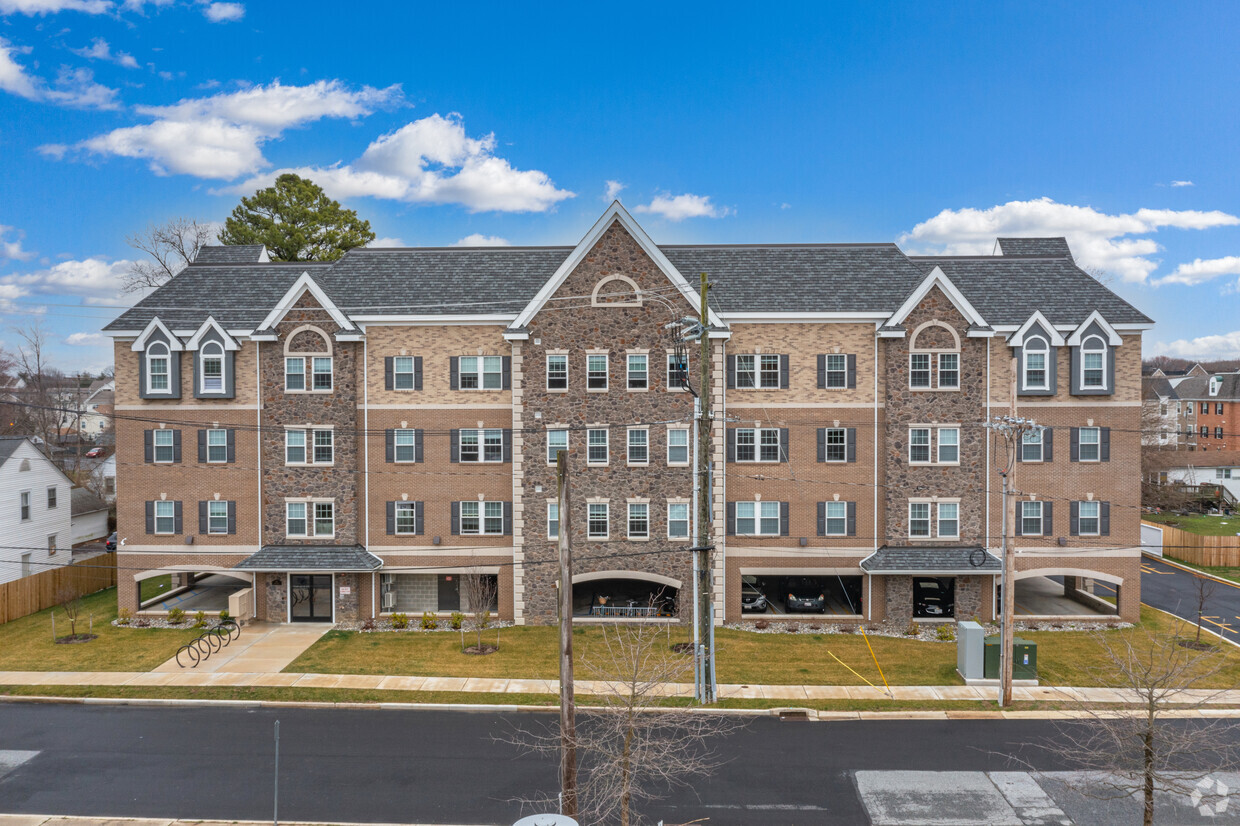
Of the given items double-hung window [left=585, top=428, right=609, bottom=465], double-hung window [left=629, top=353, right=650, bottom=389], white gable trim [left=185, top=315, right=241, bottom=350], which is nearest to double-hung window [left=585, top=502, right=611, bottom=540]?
double-hung window [left=585, top=428, right=609, bottom=465]

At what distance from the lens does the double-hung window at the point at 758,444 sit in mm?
29969

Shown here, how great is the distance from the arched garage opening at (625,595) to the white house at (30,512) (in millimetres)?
25174

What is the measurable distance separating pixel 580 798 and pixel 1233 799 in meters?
14.6

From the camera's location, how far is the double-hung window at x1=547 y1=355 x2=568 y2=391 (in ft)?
97.0

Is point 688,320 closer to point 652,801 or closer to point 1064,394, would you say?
point 652,801

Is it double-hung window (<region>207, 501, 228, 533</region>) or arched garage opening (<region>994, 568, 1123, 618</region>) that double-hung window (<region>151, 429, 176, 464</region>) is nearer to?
double-hung window (<region>207, 501, 228, 533</region>)

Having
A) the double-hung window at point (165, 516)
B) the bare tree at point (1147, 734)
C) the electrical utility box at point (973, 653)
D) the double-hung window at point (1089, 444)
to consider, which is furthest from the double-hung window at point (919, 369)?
the double-hung window at point (165, 516)

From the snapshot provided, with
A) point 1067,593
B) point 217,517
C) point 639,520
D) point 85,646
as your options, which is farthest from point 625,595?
point 1067,593

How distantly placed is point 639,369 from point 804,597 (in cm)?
1160

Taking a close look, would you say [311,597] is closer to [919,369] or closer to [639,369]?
[639,369]

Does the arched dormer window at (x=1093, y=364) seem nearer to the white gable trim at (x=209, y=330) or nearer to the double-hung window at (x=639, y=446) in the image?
the double-hung window at (x=639, y=446)

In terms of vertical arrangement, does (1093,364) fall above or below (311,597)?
above

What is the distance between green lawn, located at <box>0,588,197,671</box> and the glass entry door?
3741 mm

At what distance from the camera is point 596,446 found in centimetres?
2969
